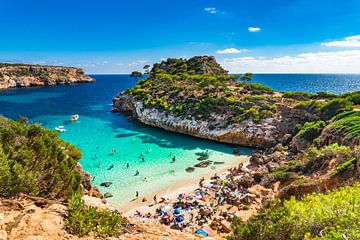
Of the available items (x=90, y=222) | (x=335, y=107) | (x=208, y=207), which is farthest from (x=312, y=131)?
(x=90, y=222)

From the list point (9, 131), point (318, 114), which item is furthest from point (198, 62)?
point (9, 131)

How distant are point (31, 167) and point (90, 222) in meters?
4.92

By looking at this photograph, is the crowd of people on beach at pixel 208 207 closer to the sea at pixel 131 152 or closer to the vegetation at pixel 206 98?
the sea at pixel 131 152

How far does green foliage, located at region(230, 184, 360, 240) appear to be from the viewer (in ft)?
20.2

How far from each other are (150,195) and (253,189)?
29.5ft

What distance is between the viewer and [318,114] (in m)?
29.7

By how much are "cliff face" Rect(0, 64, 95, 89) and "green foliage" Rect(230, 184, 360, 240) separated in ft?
416

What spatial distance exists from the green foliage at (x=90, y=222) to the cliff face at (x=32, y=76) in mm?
123668

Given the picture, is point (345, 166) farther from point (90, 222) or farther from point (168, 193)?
point (90, 222)

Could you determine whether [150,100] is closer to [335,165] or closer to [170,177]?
[170,177]

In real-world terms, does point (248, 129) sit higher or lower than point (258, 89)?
lower

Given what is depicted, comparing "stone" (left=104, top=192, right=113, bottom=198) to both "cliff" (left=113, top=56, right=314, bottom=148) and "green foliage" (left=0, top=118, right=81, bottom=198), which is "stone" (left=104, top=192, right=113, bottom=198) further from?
"cliff" (left=113, top=56, right=314, bottom=148)

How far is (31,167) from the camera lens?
9.31 metres

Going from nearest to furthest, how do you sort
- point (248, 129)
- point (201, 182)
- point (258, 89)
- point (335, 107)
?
point (201, 182) → point (335, 107) → point (248, 129) → point (258, 89)
